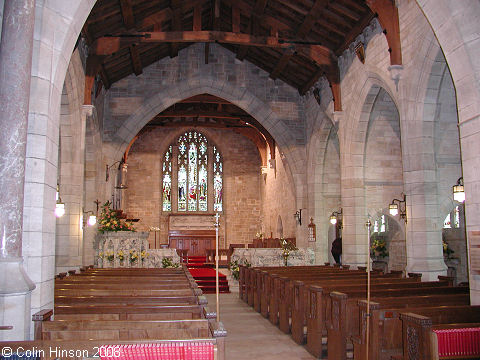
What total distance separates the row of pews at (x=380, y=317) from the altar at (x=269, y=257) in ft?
15.8

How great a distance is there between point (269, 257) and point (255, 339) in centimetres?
668

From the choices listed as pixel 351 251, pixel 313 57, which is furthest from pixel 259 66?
pixel 351 251

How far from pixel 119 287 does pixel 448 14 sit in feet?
16.8

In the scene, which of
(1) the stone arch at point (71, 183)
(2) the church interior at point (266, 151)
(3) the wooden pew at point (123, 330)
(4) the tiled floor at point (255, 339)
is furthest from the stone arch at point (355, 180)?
(3) the wooden pew at point (123, 330)

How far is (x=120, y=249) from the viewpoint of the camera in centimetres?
1238

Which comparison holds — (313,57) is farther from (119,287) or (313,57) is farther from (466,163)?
(119,287)

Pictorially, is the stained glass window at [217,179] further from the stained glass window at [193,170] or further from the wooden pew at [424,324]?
the wooden pew at [424,324]

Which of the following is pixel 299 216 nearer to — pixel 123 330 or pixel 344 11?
pixel 344 11

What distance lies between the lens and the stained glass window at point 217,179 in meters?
22.3

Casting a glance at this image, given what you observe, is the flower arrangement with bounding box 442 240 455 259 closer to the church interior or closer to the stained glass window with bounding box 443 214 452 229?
the church interior

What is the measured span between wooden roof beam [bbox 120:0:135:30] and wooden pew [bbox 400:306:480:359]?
8.56 m

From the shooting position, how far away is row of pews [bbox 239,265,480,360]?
377 cm

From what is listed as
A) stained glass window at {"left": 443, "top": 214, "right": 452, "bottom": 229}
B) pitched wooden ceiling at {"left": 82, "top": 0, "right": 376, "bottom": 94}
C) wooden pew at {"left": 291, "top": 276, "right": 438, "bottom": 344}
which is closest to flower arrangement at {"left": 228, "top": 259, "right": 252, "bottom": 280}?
stained glass window at {"left": 443, "top": 214, "right": 452, "bottom": 229}

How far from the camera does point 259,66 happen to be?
15055mm
